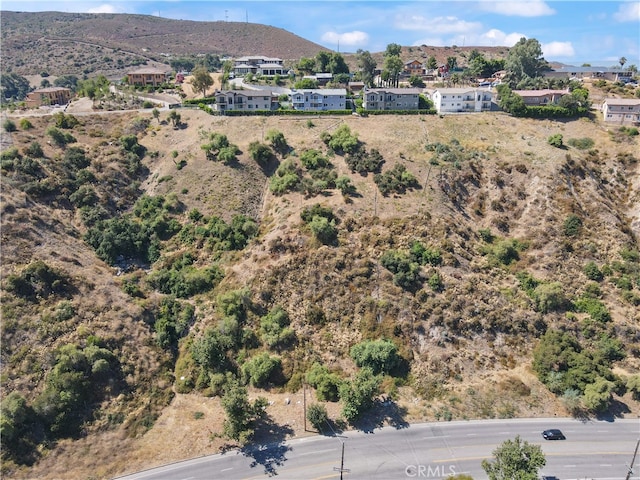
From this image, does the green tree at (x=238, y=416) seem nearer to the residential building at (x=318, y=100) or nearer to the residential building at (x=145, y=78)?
the residential building at (x=318, y=100)

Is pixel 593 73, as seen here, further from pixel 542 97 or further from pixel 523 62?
pixel 542 97

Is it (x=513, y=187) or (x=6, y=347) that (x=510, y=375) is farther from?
(x=6, y=347)

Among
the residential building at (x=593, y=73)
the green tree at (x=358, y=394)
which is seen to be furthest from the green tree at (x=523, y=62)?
the green tree at (x=358, y=394)

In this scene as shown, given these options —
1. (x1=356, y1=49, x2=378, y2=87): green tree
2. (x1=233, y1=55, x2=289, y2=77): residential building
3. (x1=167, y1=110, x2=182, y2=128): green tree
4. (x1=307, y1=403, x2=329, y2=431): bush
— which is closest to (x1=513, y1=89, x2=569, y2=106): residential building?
(x1=356, y1=49, x2=378, y2=87): green tree

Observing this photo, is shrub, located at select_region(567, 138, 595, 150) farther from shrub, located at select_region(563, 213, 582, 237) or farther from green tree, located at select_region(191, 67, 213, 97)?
green tree, located at select_region(191, 67, 213, 97)

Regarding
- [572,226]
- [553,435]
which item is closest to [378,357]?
[553,435]

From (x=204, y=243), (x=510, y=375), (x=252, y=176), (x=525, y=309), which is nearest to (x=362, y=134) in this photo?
(x=252, y=176)
